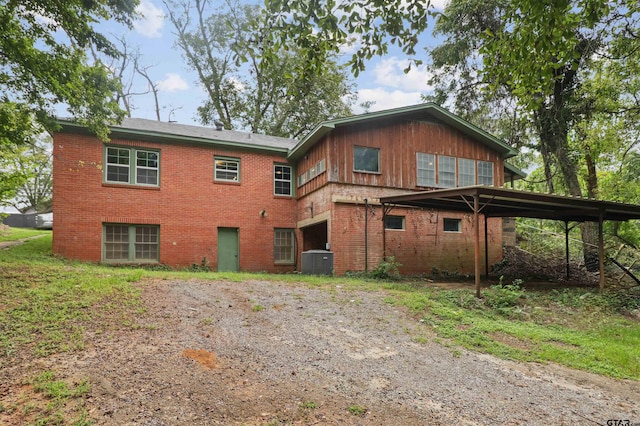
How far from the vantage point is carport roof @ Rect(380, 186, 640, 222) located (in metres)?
10.2

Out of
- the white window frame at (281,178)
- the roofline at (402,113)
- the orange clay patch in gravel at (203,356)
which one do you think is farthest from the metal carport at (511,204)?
the orange clay patch in gravel at (203,356)

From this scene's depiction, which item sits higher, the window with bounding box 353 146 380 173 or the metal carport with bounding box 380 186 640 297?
the window with bounding box 353 146 380 173

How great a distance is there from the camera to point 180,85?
29000 millimetres

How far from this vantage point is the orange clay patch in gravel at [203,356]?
495 cm

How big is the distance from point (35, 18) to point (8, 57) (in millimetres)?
1192

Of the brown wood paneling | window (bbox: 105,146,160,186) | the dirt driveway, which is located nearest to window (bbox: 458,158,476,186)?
the brown wood paneling

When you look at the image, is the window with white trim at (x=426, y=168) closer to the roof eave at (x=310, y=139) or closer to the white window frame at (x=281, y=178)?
the roof eave at (x=310, y=139)

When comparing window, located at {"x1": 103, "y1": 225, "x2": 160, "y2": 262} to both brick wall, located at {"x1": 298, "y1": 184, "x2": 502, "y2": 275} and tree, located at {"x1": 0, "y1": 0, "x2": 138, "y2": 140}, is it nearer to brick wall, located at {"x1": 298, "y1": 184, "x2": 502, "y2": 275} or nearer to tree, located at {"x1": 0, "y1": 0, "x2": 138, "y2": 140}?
tree, located at {"x1": 0, "y1": 0, "x2": 138, "y2": 140}

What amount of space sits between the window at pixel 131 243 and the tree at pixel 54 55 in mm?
5662

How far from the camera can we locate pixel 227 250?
15938 millimetres

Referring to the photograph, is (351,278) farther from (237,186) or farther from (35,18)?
(35,18)

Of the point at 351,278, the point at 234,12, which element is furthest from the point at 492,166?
the point at 234,12

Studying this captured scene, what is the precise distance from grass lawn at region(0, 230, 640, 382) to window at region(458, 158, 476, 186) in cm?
637

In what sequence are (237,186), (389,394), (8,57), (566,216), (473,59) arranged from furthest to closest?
1. (473,59)
2. (237,186)
3. (566,216)
4. (8,57)
5. (389,394)
